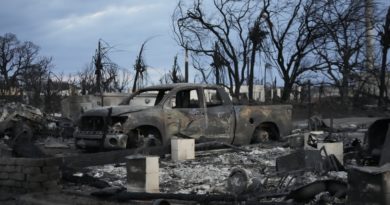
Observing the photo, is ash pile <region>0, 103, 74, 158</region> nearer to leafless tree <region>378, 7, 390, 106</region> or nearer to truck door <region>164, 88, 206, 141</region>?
truck door <region>164, 88, 206, 141</region>

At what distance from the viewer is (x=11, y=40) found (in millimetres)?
63031

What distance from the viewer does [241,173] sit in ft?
24.6

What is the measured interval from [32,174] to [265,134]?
8630 mm

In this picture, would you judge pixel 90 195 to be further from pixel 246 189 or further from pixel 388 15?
pixel 388 15

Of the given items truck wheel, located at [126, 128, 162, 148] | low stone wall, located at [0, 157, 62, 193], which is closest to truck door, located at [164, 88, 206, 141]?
truck wheel, located at [126, 128, 162, 148]

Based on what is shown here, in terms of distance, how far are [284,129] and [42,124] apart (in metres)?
9.59

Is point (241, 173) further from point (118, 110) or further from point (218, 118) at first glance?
point (218, 118)

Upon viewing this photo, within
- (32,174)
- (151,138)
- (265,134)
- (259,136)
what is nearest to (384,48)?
(265,134)

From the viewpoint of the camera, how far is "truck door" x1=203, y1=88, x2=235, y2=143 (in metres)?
13.7

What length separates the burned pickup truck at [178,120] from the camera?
1248cm

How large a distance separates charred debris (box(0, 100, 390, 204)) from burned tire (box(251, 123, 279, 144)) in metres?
0.45

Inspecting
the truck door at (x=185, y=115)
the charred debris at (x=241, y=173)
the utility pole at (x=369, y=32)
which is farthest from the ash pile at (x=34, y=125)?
the utility pole at (x=369, y=32)

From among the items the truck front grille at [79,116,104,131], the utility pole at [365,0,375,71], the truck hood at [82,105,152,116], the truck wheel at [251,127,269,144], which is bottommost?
the truck wheel at [251,127,269,144]

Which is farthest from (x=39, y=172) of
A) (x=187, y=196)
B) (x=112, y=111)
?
(x=112, y=111)
